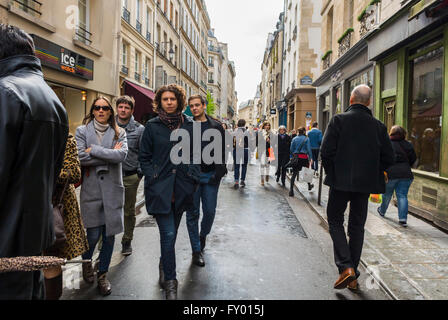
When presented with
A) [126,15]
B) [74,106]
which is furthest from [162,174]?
[126,15]

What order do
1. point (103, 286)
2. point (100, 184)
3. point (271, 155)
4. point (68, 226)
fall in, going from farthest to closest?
point (271, 155) < point (100, 184) < point (103, 286) < point (68, 226)

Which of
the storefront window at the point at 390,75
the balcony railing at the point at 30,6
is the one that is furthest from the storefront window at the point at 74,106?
the storefront window at the point at 390,75

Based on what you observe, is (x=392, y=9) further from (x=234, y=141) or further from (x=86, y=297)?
(x=86, y=297)

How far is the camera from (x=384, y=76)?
9891mm

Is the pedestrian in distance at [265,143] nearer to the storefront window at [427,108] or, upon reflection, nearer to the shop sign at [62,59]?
the storefront window at [427,108]

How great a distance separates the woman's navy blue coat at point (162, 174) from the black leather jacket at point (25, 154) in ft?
4.85

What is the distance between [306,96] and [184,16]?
46.8 feet

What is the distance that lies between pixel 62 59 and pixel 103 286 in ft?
29.2

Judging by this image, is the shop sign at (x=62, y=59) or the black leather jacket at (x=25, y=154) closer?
the black leather jacket at (x=25, y=154)

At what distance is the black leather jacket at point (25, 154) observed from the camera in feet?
4.90

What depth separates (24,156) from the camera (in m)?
1.54

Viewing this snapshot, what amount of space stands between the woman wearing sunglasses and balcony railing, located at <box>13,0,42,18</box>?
23.2 ft

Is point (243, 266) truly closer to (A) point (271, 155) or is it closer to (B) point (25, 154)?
(B) point (25, 154)

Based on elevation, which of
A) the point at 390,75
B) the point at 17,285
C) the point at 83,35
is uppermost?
the point at 83,35
